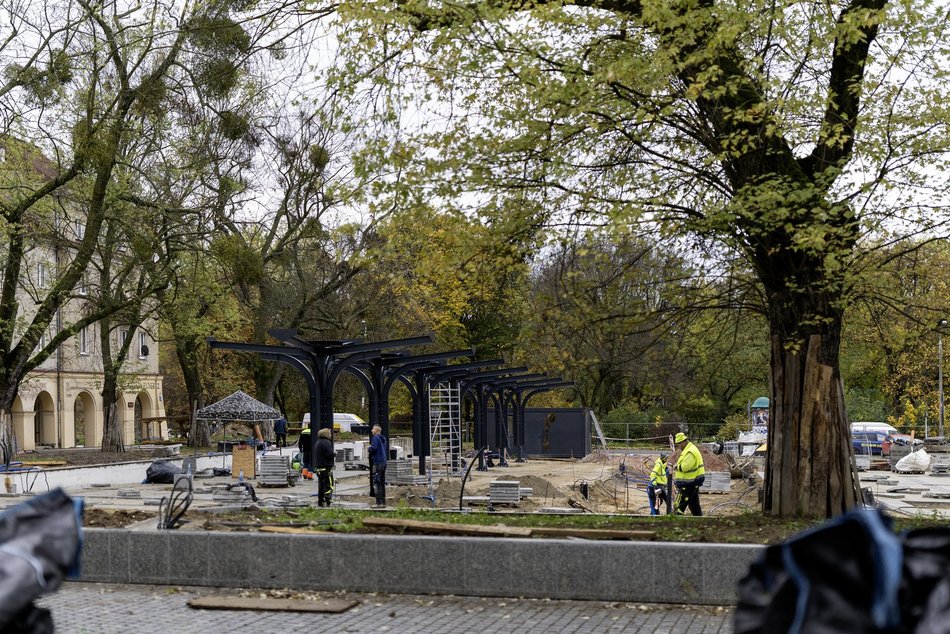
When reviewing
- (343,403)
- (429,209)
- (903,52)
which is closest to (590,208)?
(429,209)

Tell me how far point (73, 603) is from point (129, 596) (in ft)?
2.05

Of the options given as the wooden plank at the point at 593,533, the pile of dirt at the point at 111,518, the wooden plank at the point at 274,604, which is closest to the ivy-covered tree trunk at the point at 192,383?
the pile of dirt at the point at 111,518

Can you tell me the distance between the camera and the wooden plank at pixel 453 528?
40.5 ft

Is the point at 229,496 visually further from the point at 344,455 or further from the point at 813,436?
the point at 344,455

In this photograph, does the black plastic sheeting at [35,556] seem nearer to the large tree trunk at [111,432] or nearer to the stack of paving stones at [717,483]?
the stack of paving stones at [717,483]

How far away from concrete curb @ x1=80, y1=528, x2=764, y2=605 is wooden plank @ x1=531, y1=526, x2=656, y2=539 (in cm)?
108

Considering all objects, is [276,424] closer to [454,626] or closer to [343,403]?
[343,403]

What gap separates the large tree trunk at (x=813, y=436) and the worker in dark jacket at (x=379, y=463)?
1090cm

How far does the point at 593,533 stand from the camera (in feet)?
40.9

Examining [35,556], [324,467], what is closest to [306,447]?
[324,467]

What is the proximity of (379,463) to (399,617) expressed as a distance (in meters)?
13.5

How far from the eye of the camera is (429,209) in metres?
13.6

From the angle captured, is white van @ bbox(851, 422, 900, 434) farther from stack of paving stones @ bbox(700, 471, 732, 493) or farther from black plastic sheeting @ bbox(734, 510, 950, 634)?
black plastic sheeting @ bbox(734, 510, 950, 634)

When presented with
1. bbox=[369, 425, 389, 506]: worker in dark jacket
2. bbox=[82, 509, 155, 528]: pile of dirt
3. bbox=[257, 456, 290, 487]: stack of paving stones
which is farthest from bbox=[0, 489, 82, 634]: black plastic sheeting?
bbox=[257, 456, 290, 487]: stack of paving stones
